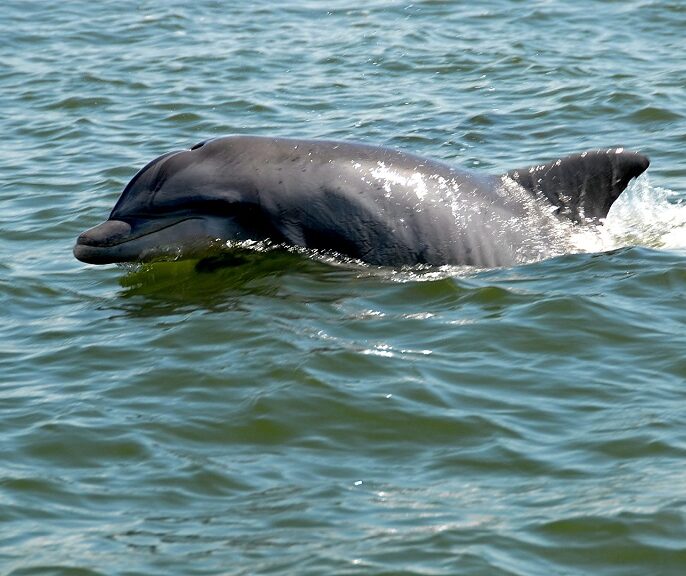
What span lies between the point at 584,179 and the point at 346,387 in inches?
141

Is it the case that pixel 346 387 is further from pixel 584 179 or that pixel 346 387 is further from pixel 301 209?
pixel 584 179

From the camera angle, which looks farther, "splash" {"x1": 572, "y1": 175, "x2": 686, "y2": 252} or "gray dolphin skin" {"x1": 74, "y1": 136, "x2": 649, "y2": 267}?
"splash" {"x1": 572, "y1": 175, "x2": 686, "y2": 252}

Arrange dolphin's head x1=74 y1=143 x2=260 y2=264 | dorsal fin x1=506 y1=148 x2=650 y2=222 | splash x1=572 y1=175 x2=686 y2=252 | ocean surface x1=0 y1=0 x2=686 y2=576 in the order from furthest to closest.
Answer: splash x1=572 y1=175 x2=686 y2=252 < dorsal fin x1=506 y1=148 x2=650 y2=222 < dolphin's head x1=74 y1=143 x2=260 y2=264 < ocean surface x1=0 y1=0 x2=686 y2=576

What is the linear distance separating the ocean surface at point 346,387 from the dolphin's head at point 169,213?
38 centimetres

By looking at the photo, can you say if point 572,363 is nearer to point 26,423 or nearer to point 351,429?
point 351,429

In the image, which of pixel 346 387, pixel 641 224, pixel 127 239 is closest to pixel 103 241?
pixel 127 239

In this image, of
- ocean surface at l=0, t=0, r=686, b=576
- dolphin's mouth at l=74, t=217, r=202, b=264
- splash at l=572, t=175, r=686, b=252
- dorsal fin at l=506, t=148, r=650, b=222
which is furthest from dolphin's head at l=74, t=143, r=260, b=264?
splash at l=572, t=175, r=686, b=252

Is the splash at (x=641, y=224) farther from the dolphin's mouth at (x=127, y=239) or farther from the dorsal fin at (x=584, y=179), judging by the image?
the dolphin's mouth at (x=127, y=239)

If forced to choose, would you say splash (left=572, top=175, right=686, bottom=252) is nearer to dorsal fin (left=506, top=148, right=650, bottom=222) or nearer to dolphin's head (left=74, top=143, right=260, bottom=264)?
dorsal fin (left=506, top=148, right=650, bottom=222)

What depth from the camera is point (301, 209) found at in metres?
11.6

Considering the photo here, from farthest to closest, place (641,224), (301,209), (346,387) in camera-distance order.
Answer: (641,224) < (301,209) < (346,387)

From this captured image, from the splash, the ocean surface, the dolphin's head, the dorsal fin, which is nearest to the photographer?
the ocean surface

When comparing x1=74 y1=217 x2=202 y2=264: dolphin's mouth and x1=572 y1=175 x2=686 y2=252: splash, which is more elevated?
x1=74 y1=217 x2=202 y2=264: dolphin's mouth

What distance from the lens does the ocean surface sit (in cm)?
770
